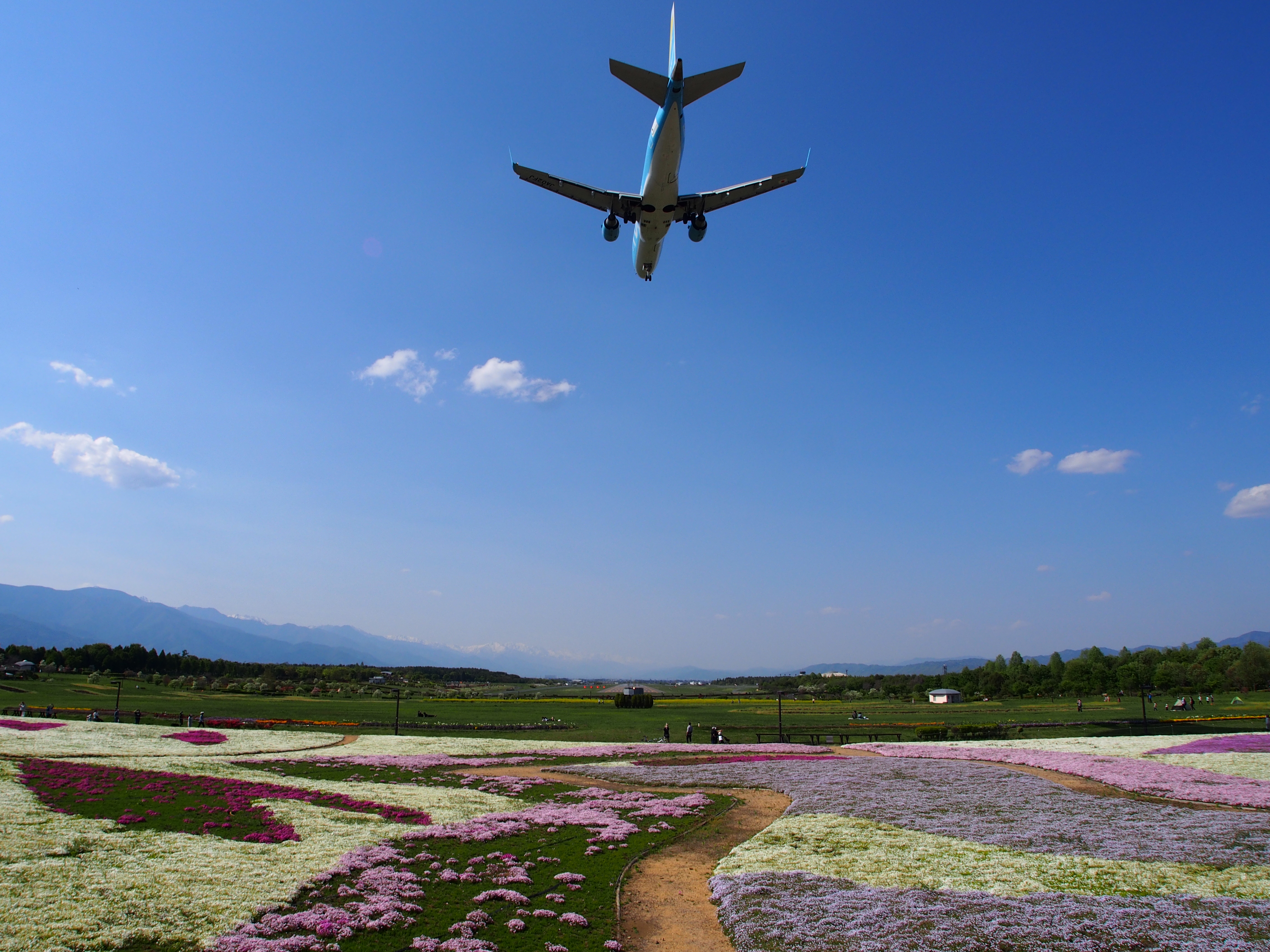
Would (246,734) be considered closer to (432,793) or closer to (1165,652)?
(432,793)

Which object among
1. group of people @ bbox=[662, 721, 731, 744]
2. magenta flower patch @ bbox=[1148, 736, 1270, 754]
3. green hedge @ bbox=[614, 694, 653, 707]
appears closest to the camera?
magenta flower patch @ bbox=[1148, 736, 1270, 754]

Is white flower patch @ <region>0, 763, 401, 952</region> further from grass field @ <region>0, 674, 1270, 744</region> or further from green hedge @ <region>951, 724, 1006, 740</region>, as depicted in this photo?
green hedge @ <region>951, 724, 1006, 740</region>

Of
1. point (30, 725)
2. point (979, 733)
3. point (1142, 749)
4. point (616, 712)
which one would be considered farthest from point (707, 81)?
point (616, 712)

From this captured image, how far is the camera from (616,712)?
9544 centimetres

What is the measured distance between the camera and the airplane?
25.4 metres

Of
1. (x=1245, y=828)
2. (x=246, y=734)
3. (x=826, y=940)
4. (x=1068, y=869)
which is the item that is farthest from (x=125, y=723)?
(x=1245, y=828)

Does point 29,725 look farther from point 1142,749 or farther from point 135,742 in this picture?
point 1142,749

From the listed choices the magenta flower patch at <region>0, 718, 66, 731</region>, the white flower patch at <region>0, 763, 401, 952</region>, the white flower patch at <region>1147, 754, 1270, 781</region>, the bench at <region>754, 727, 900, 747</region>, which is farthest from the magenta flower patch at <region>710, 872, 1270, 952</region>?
the magenta flower patch at <region>0, 718, 66, 731</region>

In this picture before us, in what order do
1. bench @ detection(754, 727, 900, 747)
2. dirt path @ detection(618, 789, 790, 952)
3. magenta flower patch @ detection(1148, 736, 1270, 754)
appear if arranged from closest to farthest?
dirt path @ detection(618, 789, 790, 952)
magenta flower patch @ detection(1148, 736, 1270, 754)
bench @ detection(754, 727, 900, 747)

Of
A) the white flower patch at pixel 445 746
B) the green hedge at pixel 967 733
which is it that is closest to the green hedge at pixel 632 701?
the white flower patch at pixel 445 746

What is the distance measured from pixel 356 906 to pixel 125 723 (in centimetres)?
5867

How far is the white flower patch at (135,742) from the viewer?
38531mm

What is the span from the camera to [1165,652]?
523 feet

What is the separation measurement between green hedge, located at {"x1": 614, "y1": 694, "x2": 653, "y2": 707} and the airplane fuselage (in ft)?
283
